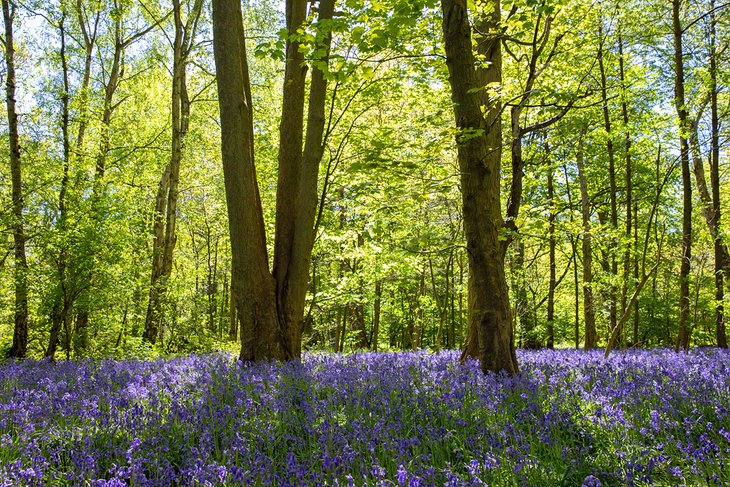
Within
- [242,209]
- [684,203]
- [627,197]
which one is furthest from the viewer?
[627,197]

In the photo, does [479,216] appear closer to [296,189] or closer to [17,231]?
[296,189]

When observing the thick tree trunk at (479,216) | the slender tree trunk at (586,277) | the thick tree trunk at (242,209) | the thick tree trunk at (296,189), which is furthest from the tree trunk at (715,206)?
the thick tree trunk at (242,209)

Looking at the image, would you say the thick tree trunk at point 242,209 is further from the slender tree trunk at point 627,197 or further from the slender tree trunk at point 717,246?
the slender tree trunk at point 717,246

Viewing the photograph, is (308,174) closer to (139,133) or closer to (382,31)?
(382,31)

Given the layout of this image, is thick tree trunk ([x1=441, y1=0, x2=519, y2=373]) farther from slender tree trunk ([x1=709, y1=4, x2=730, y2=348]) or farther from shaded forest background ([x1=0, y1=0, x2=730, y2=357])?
slender tree trunk ([x1=709, y1=4, x2=730, y2=348])

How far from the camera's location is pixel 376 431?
3.03m

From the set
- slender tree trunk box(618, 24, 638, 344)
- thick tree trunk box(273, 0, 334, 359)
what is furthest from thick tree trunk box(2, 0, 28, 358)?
slender tree trunk box(618, 24, 638, 344)

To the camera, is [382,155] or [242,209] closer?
[242,209]

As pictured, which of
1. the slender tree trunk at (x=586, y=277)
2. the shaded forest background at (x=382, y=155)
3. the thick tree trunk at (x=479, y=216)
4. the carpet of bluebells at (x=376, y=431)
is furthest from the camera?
the slender tree trunk at (x=586, y=277)

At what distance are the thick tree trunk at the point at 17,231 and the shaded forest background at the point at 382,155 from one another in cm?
11

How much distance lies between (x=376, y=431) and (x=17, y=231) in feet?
33.5

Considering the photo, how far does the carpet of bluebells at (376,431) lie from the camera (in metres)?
2.54

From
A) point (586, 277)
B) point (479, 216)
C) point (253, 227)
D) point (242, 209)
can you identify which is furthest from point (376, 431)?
point (586, 277)

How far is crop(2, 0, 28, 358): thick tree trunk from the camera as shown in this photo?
9406 mm
